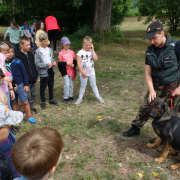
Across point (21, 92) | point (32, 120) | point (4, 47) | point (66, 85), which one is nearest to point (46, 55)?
point (66, 85)

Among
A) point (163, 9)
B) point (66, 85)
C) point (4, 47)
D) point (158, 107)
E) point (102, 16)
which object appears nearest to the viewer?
point (158, 107)

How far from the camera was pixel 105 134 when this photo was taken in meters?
4.36

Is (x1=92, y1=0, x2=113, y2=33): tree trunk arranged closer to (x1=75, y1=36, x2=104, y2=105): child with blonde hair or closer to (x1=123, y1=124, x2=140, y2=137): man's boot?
(x1=75, y1=36, x2=104, y2=105): child with blonde hair

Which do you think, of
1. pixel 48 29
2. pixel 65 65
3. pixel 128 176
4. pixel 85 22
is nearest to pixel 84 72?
pixel 65 65

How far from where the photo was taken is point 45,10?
16.9 meters

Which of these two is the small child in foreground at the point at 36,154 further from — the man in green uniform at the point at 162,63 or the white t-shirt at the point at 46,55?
the white t-shirt at the point at 46,55

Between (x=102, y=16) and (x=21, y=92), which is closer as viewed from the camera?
(x=21, y=92)

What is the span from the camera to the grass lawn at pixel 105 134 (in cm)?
330

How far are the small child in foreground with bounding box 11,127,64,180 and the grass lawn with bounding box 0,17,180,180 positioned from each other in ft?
6.28

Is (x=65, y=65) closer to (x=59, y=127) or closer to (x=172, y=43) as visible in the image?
(x=59, y=127)

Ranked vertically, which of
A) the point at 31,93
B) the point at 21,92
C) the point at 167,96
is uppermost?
the point at 167,96

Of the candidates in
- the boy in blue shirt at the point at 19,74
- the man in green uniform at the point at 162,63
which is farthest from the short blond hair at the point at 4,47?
the man in green uniform at the point at 162,63

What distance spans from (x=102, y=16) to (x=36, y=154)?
1320 centimetres

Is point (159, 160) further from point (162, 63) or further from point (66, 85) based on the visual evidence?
point (66, 85)
